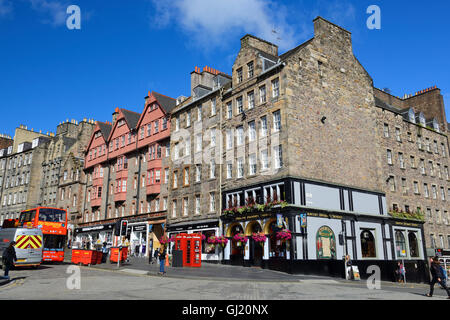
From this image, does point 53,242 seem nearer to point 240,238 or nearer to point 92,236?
point 240,238

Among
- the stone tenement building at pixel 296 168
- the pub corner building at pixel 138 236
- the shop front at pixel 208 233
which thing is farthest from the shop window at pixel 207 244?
the pub corner building at pixel 138 236

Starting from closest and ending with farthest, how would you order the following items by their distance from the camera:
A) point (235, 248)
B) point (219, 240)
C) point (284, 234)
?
point (284, 234) < point (235, 248) < point (219, 240)

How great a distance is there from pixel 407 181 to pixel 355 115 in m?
12.0

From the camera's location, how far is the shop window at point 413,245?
119 feet

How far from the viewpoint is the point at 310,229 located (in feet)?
89.9

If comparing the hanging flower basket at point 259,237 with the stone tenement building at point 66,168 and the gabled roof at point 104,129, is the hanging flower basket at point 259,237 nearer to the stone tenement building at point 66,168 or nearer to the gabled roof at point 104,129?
the gabled roof at point 104,129

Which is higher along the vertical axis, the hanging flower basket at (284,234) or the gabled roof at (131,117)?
the gabled roof at (131,117)

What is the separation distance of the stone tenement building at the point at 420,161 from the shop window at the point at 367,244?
556cm

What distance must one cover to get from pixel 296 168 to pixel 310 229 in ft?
14.8

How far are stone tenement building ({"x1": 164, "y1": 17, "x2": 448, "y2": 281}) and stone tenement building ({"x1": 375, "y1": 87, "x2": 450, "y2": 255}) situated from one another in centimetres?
201

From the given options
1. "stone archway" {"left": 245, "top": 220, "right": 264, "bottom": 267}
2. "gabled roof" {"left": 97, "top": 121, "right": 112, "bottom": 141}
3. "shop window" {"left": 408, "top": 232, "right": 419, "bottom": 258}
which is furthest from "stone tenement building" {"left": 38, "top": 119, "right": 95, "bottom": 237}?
"shop window" {"left": 408, "top": 232, "right": 419, "bottom": 258}

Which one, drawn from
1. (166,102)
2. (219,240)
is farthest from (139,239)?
(166,102)
